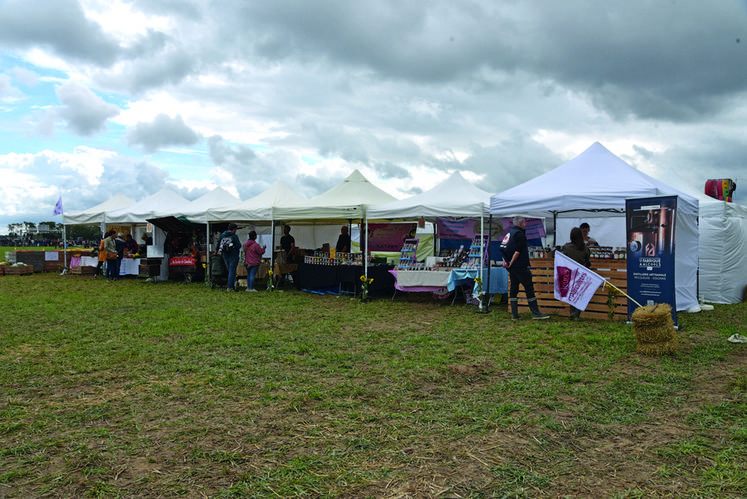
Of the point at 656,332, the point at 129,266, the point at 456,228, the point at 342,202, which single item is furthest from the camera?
the point at 129,266

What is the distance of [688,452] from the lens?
3.16 m

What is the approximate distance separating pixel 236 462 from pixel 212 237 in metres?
12.7

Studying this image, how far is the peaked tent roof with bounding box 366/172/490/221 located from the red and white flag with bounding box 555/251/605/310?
2184mm

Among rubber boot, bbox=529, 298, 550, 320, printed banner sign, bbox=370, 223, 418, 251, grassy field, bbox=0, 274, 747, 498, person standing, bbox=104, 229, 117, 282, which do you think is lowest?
grassy field, bbox=0, 274, 747, 498

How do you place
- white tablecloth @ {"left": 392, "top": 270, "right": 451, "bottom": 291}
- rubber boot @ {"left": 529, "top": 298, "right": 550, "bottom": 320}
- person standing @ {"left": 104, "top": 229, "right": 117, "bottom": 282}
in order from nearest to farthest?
rubber boot @ {"left": 529, "top": 298, "right": 550, "bottom": 320} < white tablecloth @ {"left": 392, "top": 270, "right": 451, "bottom": 291} < person standing @ {"left": 104, "top": 229, "right": 117, "bottom": 282}

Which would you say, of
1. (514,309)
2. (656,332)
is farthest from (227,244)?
(656,332)

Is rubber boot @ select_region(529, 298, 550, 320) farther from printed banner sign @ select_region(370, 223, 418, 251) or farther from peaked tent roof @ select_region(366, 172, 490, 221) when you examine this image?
printed banner sign @ select_region(370, 223, 418, 251)

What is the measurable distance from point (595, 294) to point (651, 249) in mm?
1276

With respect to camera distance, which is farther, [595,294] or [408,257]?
[408,257]

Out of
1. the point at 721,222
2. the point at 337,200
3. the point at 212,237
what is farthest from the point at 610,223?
the point at 212,237

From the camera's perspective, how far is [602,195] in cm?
805

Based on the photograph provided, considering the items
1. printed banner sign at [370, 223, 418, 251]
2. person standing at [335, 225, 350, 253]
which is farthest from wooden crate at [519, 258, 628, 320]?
person standing at [335, 225, 350, 253]

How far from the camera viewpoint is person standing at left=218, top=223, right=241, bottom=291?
12477 mm

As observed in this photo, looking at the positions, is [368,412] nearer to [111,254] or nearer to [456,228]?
[456,228]
